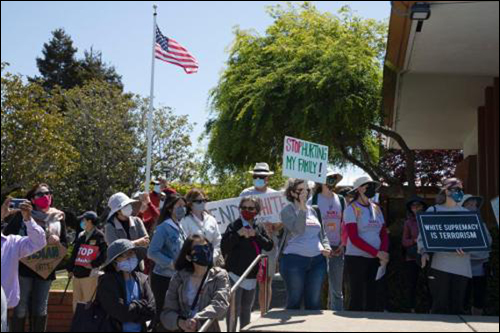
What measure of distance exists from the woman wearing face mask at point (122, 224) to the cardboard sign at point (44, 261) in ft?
2.13

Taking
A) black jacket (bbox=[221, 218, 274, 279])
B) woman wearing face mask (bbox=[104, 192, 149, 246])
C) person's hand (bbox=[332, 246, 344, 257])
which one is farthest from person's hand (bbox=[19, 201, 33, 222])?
person's hand (bbox=[332, 246, 344, 257])

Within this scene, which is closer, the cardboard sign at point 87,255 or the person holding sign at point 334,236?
the cardboard sign at point 87,255

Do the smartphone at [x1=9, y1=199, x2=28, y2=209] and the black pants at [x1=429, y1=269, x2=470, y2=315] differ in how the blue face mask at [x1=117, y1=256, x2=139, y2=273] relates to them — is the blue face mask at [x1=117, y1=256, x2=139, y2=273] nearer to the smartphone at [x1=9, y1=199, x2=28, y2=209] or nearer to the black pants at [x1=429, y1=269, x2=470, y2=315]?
the smartphone at [x1=9, y1=199, x2=28, y2=209]

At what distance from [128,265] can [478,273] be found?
4281 mm

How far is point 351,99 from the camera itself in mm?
17891

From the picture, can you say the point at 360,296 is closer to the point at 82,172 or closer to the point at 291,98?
the point at 291,98

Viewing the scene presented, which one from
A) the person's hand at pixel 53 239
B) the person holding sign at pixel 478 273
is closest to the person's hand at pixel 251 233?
the person's hand at pixel 53 239

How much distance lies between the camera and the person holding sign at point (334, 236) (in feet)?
30.3

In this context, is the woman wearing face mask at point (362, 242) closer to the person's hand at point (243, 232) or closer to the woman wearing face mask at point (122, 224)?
the person's hand at point (243, 232)

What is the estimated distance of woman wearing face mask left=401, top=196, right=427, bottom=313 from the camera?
939 cm

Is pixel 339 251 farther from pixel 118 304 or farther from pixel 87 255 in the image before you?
pixel 118 304

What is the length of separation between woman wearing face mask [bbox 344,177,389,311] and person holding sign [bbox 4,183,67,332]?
Answer: 3.53 metres

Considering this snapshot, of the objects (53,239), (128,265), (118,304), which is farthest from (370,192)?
(53,239)

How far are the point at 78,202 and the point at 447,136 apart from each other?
30.1 meters
